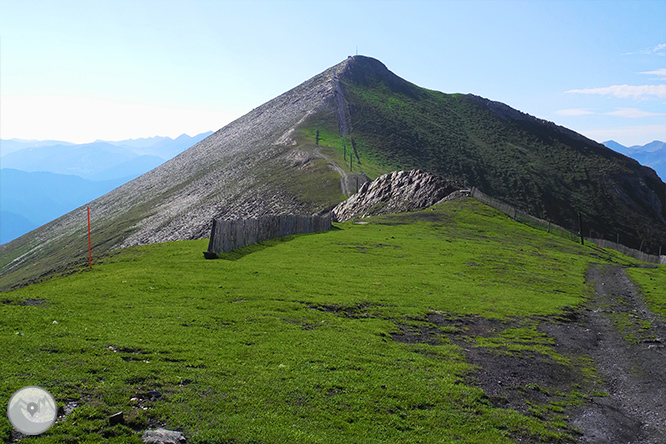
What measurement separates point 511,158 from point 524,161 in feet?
14.5

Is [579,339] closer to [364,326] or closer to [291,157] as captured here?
[364,326]

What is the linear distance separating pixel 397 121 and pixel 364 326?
525 ft

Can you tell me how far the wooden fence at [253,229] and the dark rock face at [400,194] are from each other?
2224 centimetres

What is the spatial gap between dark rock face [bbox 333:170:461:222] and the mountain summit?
Answer: 13415 millimetres

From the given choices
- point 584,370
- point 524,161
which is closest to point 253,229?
point 584,370

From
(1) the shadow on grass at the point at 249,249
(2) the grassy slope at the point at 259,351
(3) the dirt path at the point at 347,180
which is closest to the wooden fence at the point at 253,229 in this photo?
(1) the shadow on grass at the point at 249,249

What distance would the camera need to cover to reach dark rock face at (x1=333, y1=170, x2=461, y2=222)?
6812 centimetres

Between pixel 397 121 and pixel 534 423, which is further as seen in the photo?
pixel 397 121

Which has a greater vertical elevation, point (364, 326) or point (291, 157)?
point (291, 157)

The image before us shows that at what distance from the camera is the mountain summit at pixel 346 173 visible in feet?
368

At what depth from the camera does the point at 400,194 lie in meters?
71.0

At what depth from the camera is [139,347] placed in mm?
12781

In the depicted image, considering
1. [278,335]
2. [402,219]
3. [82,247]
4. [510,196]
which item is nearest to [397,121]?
[510,196]

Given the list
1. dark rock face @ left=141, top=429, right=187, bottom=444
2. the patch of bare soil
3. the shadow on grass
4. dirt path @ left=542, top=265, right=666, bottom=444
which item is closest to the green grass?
dirt path @ left=542, top=265, right=666, bottom=444
